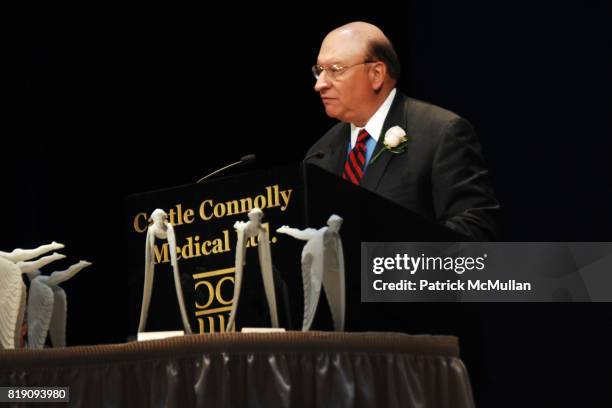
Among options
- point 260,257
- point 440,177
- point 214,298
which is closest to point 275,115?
point 440,177

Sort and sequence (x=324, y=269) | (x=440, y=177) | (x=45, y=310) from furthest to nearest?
(x=440, y=177) < (x=45, y=310) < (x=324, y=269)

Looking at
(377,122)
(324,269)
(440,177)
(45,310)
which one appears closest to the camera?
(324,269)

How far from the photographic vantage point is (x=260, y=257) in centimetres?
267

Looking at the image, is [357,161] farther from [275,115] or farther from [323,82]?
[275,115]

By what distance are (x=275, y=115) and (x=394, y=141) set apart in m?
1.15

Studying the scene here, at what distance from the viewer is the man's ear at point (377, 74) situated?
378cm

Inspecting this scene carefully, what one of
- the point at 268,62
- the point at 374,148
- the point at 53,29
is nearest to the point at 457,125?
the point at 374,148

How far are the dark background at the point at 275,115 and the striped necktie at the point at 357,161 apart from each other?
0.91m

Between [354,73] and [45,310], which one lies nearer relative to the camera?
[45,310]

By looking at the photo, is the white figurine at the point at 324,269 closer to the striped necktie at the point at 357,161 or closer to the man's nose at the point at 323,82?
the striped necktie at the point at 357,161

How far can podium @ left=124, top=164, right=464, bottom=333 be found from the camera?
2859 mm

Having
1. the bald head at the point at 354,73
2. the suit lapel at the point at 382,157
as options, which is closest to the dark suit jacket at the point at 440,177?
the suit lapel at the point at 382,157

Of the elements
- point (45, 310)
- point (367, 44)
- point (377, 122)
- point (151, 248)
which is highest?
point (367, 44)

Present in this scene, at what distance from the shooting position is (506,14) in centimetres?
462
